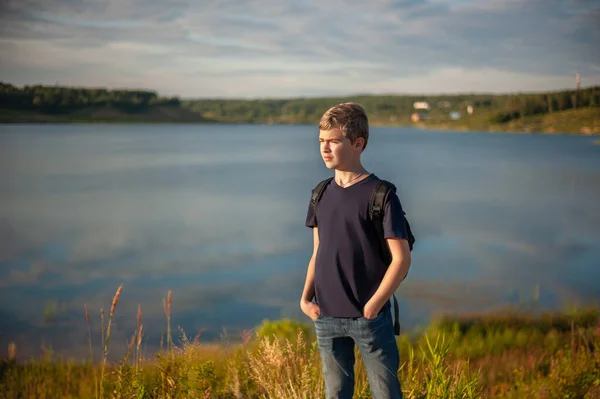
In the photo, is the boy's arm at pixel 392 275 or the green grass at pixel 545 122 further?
the green grass at pixel 545 122

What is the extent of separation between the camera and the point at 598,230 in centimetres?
3244

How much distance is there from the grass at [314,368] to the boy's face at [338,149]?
4.46 ft

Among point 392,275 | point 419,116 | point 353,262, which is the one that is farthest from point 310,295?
point 419,116

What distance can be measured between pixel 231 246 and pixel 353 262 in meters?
25.7

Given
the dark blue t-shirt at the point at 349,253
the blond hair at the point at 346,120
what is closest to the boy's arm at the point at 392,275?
the dark blue t-shirt at the point at 349,253

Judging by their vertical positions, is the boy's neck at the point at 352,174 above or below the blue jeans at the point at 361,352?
above

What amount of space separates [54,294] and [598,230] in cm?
2845

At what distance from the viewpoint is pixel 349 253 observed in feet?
10.1

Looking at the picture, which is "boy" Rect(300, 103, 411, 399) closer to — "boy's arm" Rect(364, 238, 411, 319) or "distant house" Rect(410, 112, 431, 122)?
"boy's arm" Rect(364, 238, 411, 319)

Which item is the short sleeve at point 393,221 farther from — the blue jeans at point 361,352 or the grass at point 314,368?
the grass at point 314,368

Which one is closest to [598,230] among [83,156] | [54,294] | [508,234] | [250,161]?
[508,234]

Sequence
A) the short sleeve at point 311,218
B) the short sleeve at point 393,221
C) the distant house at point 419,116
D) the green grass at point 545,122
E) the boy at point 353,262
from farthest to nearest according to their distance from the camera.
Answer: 1. the distant house at point 419,116
2. the green grass at point 545,122
3. the short sleeve at point 311,218
4. the boy at point 353,262
5. the short sleeve at point 393,221

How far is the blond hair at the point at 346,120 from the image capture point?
304 centimetres

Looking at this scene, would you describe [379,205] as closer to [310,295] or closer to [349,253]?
[349,253]
